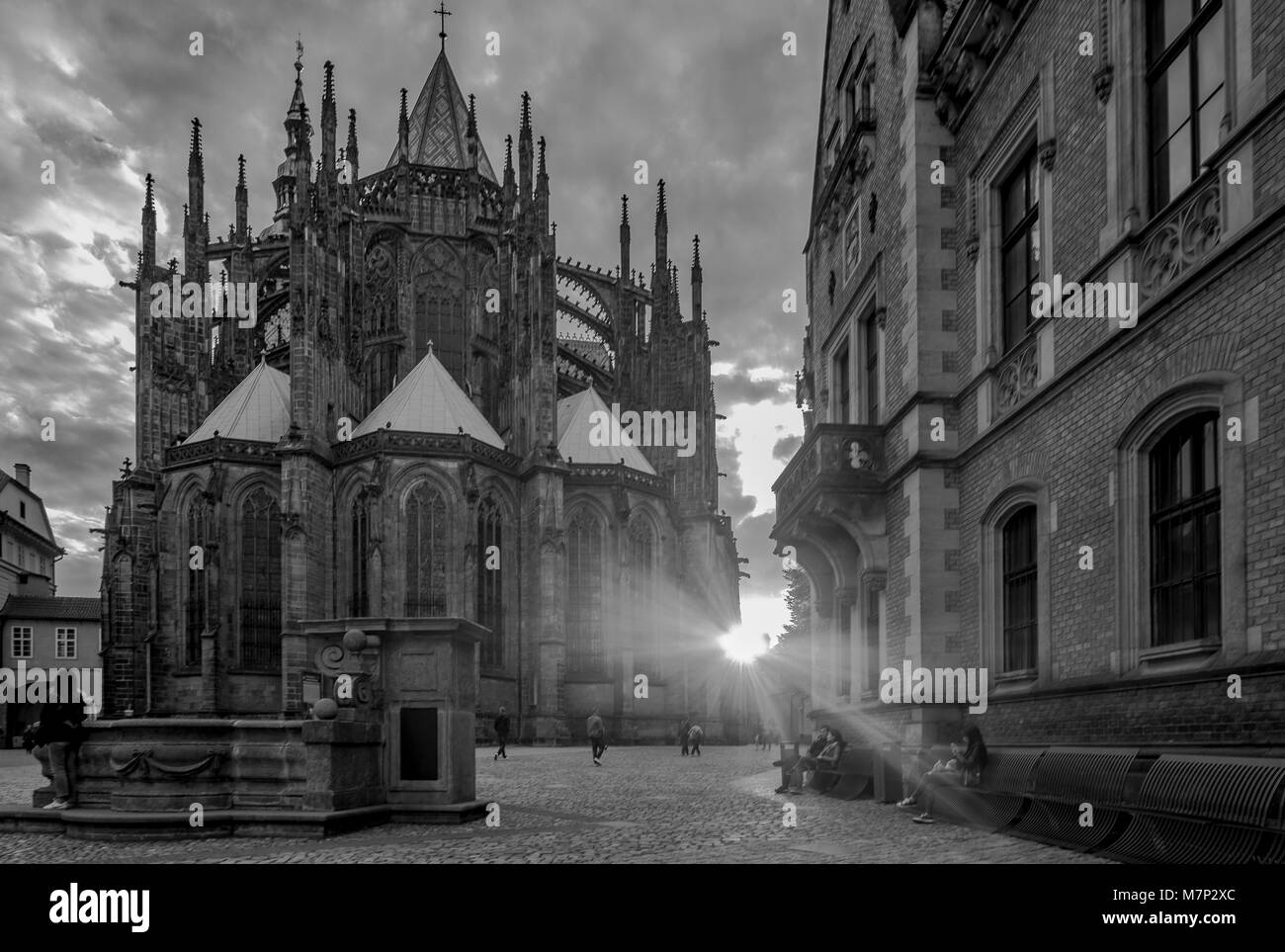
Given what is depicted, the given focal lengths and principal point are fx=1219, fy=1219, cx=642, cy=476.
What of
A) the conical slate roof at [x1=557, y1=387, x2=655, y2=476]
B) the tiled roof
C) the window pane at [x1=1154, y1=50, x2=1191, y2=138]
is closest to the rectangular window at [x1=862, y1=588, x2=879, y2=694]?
the window pane at [x1=1154, y1=50, x2=1191, y2=138]

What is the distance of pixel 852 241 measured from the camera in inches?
829

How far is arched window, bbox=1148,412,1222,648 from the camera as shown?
31.4 feet

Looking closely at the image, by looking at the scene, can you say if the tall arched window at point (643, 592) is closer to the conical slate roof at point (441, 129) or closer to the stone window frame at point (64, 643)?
the conical slate roof at point (441, 129)

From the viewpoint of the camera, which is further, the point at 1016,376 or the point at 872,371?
the point at 872,371

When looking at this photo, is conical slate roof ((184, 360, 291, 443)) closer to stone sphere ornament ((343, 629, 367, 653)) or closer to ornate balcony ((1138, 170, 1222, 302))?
stone sphere ornament ((343, 629, 367, 653))

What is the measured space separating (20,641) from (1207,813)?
62.1 meters

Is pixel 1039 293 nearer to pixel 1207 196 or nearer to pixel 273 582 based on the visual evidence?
pixel 1207 196

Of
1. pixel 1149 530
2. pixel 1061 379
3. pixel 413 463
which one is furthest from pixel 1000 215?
pixel 413 463

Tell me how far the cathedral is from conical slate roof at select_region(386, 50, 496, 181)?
421 millimetres

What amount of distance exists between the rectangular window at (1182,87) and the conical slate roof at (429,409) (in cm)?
3527

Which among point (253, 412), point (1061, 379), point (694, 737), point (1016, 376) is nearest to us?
point (1061, 379)

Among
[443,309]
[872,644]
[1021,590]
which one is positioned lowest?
[872,644]

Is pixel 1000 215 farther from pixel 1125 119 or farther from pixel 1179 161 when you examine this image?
pixel 1179 161
